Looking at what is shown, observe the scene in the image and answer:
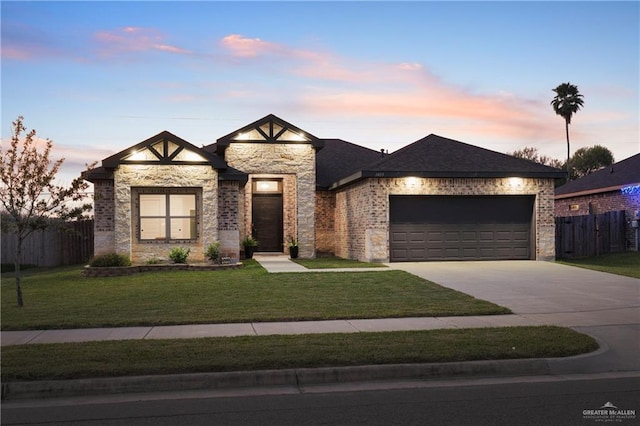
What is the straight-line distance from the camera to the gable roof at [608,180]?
28164 mm

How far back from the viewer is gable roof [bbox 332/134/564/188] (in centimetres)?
2233

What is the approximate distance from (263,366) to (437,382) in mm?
2101

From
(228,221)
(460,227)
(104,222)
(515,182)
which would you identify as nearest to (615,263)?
(515,182)

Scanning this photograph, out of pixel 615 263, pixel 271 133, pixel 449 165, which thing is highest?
pixel 271 133

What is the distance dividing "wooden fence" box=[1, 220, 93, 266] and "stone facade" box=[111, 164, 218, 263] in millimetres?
6891

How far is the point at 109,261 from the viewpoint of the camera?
1933 cm

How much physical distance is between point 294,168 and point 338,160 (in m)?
5.20

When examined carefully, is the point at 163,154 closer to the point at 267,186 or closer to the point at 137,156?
the point at 137,156

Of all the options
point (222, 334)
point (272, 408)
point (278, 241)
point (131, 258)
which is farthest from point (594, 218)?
point (272, 408)

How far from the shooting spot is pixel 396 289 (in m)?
14.7

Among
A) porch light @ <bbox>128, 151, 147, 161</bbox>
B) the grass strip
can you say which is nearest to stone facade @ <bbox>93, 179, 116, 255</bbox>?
porch light @ <bbox>128, 151, 147, 161</bbox>

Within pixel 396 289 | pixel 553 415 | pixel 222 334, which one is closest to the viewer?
pixel 553 415

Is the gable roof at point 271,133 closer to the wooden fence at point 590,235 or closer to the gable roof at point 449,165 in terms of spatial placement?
the gable roof at point 449,165

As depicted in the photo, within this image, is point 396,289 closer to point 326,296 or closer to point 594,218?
point 326,296
